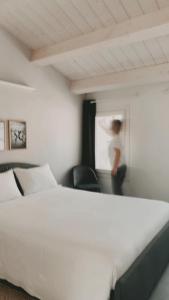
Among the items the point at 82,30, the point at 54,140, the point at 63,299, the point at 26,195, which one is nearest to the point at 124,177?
the point at 54,140

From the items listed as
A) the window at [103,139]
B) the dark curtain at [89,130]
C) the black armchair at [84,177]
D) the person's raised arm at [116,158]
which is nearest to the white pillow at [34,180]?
the black armchair at [84,177]

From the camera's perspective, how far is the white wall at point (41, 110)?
354cm

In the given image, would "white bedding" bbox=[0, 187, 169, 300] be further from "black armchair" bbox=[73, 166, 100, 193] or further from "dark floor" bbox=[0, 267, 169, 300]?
"black armchair" bbox=[73, 166, 100, 193]

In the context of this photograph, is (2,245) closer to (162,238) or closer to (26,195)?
(26,195)

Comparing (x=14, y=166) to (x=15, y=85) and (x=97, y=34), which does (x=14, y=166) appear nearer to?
(x=15, y=85)

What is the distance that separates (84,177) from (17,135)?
1651mm

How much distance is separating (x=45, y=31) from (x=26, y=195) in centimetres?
227

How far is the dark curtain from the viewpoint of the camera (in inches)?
193

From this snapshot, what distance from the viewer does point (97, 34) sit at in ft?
9.70

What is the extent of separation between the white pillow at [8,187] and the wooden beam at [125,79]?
2.15 meters

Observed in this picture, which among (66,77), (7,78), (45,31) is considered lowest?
(7,78)

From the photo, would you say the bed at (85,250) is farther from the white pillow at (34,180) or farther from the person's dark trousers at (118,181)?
the person's dark trousers at (118,181)

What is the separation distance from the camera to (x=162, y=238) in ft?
7.34

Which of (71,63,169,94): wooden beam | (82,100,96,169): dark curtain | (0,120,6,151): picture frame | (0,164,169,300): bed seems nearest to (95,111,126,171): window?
(82,100,96,169): dark curtain
